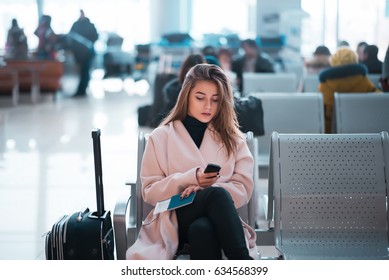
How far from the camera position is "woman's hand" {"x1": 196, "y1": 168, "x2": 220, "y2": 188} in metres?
2.69

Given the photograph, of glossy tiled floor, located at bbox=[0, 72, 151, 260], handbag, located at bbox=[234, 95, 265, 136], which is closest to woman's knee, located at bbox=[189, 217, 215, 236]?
glossy tiled floor, located at bbox=[0, 72, 151, 260]

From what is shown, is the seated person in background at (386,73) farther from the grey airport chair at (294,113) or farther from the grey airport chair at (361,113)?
the grey airport chair at (294,113)

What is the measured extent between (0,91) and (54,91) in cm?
100

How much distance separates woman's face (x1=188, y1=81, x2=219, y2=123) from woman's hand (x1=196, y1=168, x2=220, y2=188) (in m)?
0.26

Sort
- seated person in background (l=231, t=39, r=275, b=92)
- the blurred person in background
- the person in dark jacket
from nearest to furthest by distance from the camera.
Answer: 1. seated person in background (l=231, t=39, r=275, b=92)
2. the person in dark jacket
3. the blurred person in background

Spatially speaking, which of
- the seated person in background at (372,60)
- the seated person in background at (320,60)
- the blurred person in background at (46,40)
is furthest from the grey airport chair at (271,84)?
the blurred person in background at (46,40)

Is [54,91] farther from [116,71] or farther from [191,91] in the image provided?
[191,91]

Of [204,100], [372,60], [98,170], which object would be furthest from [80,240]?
[372,60]

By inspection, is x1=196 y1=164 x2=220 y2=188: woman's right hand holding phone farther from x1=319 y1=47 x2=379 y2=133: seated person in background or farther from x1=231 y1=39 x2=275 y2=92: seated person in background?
x1=231 y1=39 x2=275 y2=92: seated person in background

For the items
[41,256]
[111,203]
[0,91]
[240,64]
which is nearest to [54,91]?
[0,91]

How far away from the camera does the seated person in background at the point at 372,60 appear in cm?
735

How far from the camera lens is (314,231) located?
302 centimetres

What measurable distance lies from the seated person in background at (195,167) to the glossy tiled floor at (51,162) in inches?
19.6

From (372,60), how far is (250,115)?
3.69 meters
